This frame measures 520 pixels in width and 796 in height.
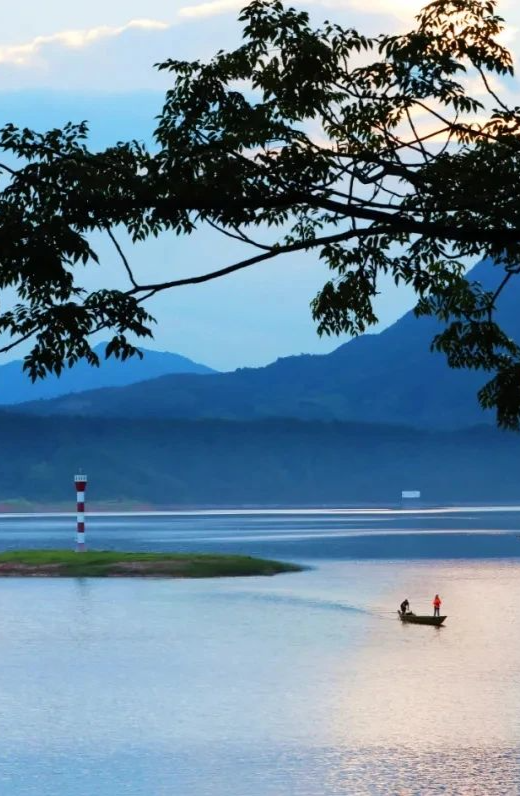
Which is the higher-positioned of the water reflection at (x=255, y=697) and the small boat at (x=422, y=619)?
the small boat at (x=422, y=619)

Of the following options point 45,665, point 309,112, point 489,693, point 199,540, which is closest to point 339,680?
point 489,693

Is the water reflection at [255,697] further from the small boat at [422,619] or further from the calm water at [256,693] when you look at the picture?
the small boat at [422,619]

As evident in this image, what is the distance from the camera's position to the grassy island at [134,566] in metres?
105

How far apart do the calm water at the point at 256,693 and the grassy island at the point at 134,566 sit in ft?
38.6

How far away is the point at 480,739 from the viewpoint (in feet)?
118

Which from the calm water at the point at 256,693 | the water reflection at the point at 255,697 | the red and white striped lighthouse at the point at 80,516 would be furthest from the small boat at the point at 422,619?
the red and white striped lighthouse at the point at 80,516

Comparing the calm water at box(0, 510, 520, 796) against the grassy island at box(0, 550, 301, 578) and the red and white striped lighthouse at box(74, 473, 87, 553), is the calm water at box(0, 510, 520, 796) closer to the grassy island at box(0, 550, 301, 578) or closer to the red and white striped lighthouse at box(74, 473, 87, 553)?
the grassy island at box(0, 550, 301, 578)

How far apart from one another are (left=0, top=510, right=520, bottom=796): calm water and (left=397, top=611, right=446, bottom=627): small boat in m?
0.51

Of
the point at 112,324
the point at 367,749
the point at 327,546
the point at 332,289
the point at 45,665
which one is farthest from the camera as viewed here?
the point at 327,546

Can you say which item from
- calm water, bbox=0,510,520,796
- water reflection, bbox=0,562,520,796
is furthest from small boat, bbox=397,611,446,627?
water reflection, bbox=0,562,520,796

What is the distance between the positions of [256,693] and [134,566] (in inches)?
2405

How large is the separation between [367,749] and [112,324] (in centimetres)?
1423

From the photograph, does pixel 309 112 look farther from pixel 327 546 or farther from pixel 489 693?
pixel 327 546

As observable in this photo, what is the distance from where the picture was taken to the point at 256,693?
45031mm
